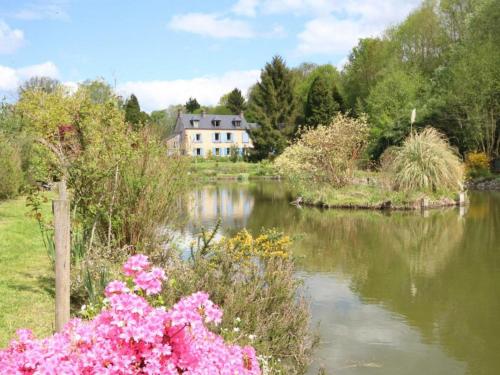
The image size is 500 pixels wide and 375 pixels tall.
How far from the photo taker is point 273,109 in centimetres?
4919

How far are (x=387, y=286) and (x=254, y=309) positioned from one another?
12.9ft

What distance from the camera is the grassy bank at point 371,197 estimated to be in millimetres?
17922

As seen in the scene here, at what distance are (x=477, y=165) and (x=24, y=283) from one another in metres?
26.9

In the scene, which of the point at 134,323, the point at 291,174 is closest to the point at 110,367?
the point at 134,323

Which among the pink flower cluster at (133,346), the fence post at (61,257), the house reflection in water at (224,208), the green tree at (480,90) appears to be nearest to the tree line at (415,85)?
the green tree at (480,90)

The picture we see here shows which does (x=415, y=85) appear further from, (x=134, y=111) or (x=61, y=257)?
(x=61, y=257)

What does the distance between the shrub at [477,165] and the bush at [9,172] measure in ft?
72.9

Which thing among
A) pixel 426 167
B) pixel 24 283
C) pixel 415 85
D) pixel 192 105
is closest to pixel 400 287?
pixel 24 283

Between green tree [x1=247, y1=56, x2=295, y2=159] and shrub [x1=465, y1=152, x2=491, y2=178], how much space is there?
21.3 meters

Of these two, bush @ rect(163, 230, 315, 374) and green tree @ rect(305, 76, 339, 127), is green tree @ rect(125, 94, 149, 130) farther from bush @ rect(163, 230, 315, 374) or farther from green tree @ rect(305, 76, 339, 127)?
bush @ rect(163, 230, 315, 374)

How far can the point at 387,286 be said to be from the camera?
27.6ft

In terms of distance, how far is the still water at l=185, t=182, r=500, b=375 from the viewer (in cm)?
561

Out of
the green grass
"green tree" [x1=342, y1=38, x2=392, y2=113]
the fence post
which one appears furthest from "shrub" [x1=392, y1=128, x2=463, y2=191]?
"green tree" [x1=342, y1=38, x2=392, y2=113]

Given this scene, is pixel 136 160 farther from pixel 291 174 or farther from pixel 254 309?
pixel 291 174
